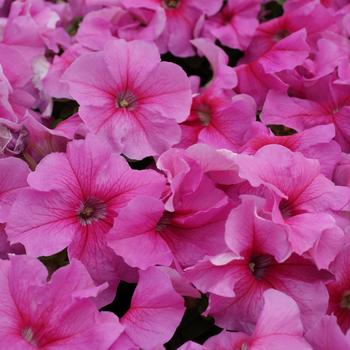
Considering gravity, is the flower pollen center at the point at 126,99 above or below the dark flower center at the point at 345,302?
above

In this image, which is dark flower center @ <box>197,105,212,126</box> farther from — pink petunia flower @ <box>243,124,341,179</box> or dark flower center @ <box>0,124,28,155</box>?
dark flower center @ <box>0,124,28,155</box>

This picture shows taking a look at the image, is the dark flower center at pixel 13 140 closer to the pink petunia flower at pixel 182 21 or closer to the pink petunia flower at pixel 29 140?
the pink petunia flower at pixel 29 140

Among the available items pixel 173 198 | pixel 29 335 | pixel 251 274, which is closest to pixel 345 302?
pixel 251 274

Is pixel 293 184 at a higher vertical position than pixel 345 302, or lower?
higher

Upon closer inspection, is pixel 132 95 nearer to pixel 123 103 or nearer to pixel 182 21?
pixel 123 103

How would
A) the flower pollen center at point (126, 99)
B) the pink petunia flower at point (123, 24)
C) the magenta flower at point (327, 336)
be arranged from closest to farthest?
the magenta flower at point (327, 336)
the flower pollen center at point (126, 99)
the pink petunia flower at point (123, 24)

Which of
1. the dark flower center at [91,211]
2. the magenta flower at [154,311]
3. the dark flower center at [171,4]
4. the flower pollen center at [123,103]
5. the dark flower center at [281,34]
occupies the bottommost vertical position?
the magenta flower at [154,311]

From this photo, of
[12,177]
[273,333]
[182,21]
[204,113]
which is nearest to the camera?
[273,333]

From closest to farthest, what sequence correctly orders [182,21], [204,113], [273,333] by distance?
[273,333], [204,113], [182,21]

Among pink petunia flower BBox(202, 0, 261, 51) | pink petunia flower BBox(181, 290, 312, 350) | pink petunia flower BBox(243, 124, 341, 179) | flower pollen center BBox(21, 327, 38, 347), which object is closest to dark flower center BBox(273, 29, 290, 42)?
pink petunia flower BBox(202, 0, 261, 51)

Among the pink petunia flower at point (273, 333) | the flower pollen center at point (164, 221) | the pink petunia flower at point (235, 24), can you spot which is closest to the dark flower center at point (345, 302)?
the pink petunia flower at point (273, 333)
